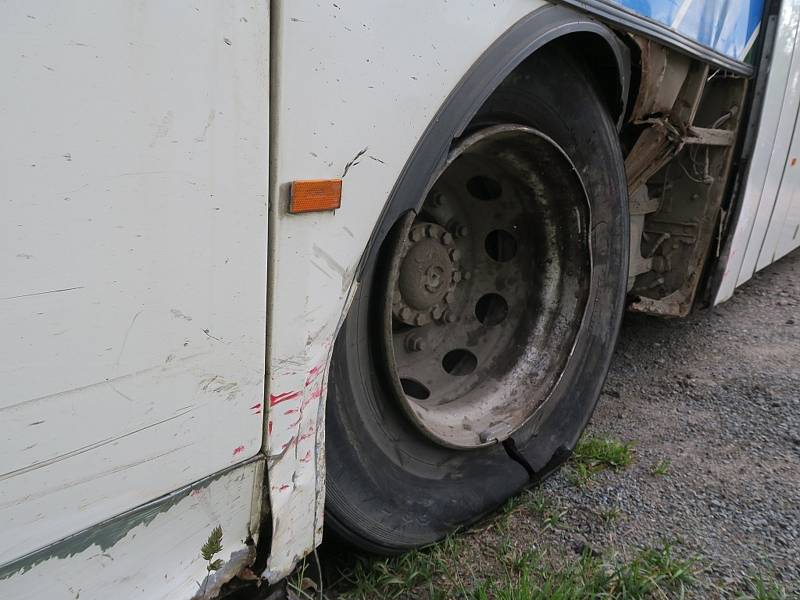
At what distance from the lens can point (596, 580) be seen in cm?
168

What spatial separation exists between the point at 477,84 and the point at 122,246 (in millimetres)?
840

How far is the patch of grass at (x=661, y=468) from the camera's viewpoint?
228cm

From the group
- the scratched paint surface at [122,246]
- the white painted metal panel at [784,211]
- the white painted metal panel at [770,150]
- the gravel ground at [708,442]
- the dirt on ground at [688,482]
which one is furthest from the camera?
the white painted metal panel at [784,211]

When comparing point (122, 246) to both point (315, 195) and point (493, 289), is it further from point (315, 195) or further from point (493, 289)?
point (493, 289)

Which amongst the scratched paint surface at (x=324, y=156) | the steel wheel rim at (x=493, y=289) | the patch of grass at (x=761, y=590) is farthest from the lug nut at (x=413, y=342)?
the patch of grass at (x=761, y=590)

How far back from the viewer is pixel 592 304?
7.06ft

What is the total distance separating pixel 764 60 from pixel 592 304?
5.14 feet

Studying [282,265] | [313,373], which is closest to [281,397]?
[313,373]

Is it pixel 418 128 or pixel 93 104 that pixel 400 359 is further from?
pixel 93 104

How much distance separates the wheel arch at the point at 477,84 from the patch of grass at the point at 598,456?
4.43 feet

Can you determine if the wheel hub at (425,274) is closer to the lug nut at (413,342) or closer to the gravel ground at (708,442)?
the lug nut at (413,342)

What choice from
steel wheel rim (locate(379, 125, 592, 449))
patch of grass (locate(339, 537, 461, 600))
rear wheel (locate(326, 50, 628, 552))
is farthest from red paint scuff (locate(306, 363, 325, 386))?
patch of grass (locate(339, 537, 461, 600))

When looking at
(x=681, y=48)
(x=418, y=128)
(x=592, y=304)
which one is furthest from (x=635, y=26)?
(x=418, y=128)

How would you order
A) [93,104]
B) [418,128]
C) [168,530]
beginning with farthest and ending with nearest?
1. [418,128]
2. [168,530]
3. [93,104]
